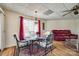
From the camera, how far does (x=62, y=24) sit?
8.14 feet

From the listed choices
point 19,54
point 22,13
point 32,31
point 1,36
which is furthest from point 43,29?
point 1,36

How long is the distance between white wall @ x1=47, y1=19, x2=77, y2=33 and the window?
0.29 meters

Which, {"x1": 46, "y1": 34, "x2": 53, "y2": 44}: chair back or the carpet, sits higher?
{"x1": 46, "y1": 34, "x2": 53, "y2": 44}: chair back

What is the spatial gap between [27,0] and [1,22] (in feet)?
2.36

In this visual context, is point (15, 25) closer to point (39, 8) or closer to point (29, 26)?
point (29, 26)

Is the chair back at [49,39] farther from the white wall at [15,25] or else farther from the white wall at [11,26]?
the white wall at [11,26]

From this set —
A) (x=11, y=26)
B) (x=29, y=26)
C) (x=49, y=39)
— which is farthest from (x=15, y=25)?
(x=49, y=39)

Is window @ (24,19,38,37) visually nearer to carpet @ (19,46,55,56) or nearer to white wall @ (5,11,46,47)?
white wall @ (5,11,46,47)

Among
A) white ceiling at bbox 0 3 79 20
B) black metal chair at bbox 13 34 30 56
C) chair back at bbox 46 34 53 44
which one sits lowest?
black metal chair at bbox 13 34 30 56

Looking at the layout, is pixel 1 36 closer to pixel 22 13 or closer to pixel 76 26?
pixel 22 13

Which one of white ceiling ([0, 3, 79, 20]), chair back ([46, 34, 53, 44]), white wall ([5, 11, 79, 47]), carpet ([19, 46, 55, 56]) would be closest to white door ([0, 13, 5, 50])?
white wall ([5, 11, 79, 47])

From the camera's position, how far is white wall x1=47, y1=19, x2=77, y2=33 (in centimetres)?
245

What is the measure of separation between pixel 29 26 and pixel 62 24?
28.1 inches

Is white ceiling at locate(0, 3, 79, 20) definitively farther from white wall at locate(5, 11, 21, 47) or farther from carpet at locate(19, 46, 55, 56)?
carpet at locate(19, 46, 55, 56)
